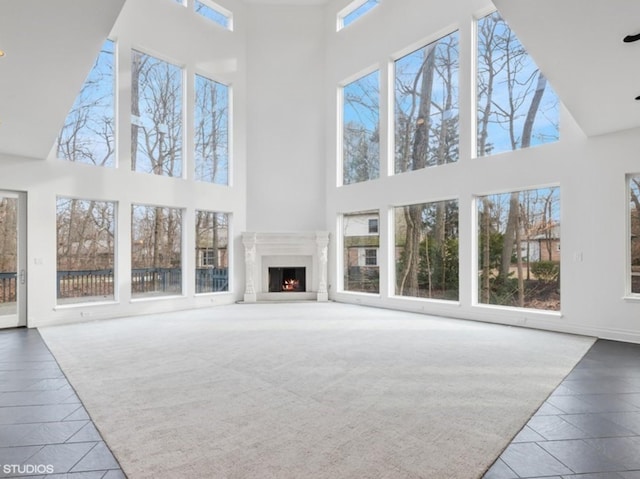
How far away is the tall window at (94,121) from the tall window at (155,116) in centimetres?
41

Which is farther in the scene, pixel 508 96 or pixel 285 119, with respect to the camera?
pixel 285 119

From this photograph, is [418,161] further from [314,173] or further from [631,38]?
[631,38]

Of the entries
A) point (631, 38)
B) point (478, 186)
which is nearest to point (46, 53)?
point (631, 38)

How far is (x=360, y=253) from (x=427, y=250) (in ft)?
5.80

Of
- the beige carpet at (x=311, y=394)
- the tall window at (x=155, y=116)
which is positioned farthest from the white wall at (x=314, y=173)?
the beige carpet at (x=311, y=394)

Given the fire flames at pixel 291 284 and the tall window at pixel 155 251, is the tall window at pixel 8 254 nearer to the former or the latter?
the tall window at pixel 155 251

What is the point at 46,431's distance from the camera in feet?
8.23

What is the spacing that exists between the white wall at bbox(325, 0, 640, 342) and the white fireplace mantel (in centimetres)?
34

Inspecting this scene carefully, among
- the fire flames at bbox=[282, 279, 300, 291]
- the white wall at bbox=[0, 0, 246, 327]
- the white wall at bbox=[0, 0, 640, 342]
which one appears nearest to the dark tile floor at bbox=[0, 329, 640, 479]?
the white wall at bbox=[0, 0, 640, 342]

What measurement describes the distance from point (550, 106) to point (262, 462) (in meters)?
6.25

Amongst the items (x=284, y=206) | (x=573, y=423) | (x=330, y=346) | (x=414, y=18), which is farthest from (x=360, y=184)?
(x=573, y=423)

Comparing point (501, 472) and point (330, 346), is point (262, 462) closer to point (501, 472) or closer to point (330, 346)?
point (501, 472)

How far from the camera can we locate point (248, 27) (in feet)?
30.5

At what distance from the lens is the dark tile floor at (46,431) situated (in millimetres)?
2080
